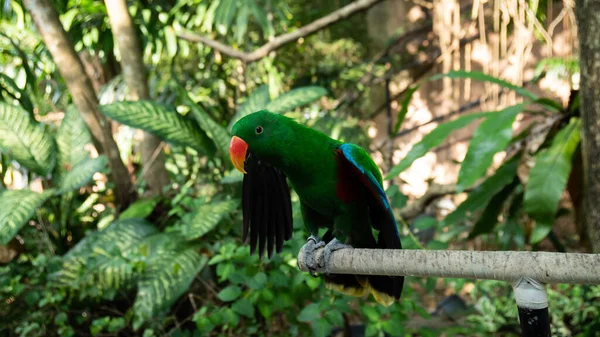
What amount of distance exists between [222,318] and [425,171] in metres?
2.93

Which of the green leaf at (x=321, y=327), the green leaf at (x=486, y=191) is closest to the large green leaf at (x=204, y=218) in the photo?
the green leaf at (x=321, y=327)

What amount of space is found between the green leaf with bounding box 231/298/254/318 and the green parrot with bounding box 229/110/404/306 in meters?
0.63

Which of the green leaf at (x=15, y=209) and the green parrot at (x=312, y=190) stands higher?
the green parrot at (x=312, y=190)

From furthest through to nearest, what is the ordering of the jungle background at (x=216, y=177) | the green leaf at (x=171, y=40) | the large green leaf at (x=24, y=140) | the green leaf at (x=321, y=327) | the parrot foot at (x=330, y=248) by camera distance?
the green leaf at (x=171, y=40)
the large green leaf at (x=24, y=140)
the jungle background at (x=216, y=177)
the green leaf at (x=321, y=327)
the parrot foot at (x=330, y=248)

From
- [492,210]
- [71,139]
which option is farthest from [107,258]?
[492,210]

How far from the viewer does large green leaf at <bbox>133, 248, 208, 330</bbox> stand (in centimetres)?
190

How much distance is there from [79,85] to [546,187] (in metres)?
2.05

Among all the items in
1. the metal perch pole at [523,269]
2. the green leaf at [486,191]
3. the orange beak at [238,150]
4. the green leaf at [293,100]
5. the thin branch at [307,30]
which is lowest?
the green leaf at [486,191]

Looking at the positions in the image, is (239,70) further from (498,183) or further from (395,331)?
(395,331)

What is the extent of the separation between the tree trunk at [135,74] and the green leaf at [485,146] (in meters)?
1.47

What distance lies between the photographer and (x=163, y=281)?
1.93 meters

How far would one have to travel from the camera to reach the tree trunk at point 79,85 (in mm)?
2443

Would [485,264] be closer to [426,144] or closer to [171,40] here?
[426,144]

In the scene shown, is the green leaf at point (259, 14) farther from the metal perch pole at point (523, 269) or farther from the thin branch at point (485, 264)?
the metal perch pole at point (523, 269)
